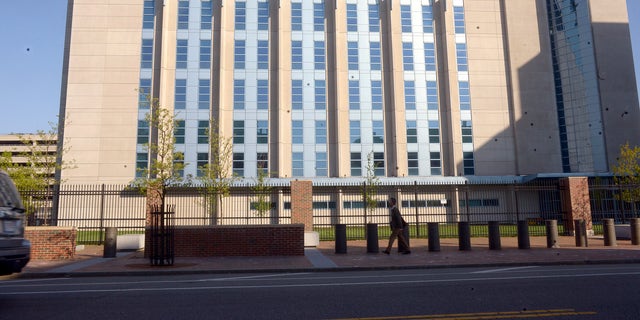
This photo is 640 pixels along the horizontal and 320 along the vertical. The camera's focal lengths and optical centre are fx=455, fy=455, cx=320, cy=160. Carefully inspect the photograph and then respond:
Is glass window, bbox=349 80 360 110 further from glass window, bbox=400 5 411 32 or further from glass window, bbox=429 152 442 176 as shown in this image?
glass window, bbox=429 152 442 176

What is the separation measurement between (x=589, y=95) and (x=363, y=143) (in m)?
25.0

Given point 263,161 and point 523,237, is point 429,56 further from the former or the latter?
point 523,237

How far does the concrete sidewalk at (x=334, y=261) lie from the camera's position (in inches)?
474

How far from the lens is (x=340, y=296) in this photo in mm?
7535

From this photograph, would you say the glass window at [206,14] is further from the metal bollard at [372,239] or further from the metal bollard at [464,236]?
the metal bollard at [464,236]

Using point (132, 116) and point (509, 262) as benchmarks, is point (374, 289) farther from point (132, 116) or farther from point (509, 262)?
point (132, 116)

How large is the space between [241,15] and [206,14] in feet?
10.6

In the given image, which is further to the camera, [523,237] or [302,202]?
[302,202]

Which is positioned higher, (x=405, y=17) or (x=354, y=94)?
(x=405, y=17)

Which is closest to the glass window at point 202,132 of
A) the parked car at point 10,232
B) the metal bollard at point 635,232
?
the metal bollard at point 635,232

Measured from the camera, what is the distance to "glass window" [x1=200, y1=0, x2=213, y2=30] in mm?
42281

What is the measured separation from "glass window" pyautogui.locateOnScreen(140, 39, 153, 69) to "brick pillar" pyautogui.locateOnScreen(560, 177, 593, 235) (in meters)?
34.8

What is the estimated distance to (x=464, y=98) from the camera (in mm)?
42875

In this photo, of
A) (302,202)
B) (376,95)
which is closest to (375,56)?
(376,95)
